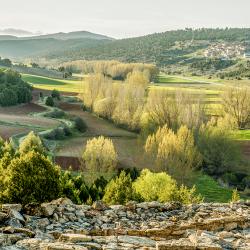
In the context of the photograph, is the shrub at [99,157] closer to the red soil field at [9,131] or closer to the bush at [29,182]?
the bush at [29,182]

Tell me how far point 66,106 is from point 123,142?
36451 mm

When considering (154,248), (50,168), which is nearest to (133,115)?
(50,168)

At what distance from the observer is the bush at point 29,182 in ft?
91.9

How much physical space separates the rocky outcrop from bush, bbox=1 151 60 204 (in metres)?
8.10

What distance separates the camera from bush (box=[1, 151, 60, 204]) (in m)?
28.0

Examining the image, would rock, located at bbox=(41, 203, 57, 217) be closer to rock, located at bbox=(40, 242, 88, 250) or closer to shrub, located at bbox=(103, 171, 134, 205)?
rock, located at bbox=(40, 242, 88, 250)

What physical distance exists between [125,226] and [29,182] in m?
11.1

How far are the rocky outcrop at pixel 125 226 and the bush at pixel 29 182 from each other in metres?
8.10

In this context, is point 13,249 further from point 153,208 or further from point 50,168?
point 50,168

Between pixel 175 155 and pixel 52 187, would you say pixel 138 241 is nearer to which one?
A: pixel 52 187

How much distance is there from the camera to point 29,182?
28.4 m

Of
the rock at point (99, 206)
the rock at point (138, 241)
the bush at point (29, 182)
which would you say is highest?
the rock at point (138, 241)

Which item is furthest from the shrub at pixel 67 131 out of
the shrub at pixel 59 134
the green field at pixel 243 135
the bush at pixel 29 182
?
the bush at pixel 29 182

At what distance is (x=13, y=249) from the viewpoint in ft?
44.3
